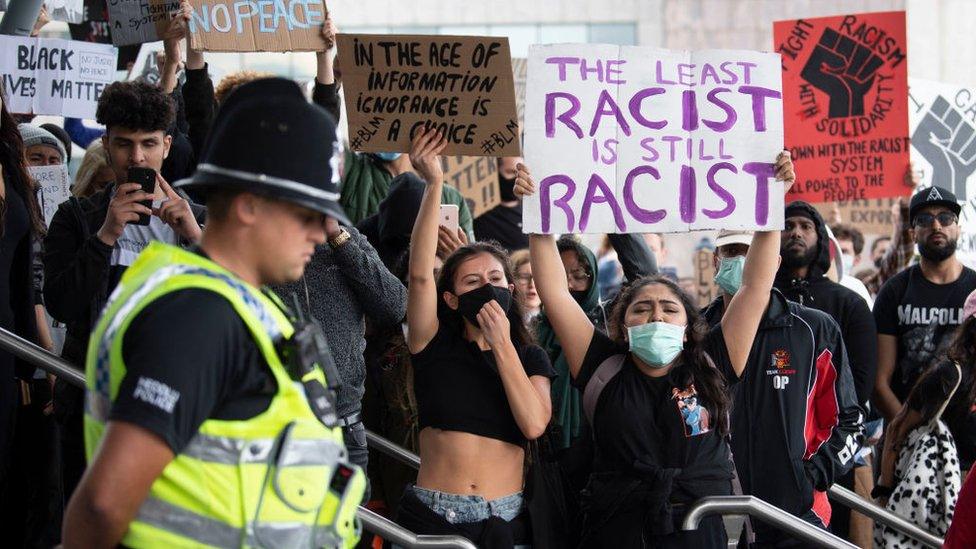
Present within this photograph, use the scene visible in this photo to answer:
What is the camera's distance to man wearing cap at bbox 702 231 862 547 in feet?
19.9

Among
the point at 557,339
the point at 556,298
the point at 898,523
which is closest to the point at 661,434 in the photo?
the point at 556,298

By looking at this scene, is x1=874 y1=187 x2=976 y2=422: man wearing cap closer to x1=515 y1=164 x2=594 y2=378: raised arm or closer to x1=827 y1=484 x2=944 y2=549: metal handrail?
x1=827 y1=484 x2=944 y2=549: metal handrail

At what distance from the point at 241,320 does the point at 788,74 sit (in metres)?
6.89

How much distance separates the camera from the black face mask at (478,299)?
17.7 feet

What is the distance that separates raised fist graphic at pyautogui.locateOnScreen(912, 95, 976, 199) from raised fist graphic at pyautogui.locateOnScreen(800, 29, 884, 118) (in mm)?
727

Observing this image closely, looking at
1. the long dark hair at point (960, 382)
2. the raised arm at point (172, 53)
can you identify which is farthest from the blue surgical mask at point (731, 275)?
the raised arm at point (172, 53)

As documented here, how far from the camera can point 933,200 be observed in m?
8.08

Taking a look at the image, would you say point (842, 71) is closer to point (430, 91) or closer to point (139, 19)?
point (430, 91)

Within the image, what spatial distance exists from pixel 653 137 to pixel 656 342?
0.91 metres

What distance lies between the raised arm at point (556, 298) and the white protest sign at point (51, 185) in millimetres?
2434

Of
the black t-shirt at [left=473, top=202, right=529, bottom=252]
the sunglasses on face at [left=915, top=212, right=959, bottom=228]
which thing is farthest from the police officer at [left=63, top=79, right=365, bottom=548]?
the black t-shirt at [left=473, top=202, right=529, bottom=252]

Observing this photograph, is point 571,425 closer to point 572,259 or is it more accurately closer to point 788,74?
point 572,259

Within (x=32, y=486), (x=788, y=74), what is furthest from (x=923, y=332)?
(x=32, y=486)

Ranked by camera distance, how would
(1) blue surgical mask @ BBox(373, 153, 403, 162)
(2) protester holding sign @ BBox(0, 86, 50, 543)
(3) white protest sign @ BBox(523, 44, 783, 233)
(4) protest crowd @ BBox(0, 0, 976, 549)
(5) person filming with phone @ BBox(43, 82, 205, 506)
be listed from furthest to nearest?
(1) blue surgical mask @ BBox(373, 153, 403, 162)
(3) white protest sign @ BBox(523, 44, 783, 233)
(2) protester holding sign @ BBox(0, 86, 50, 543)
(4) protest crowd @ BBox(0, 0, 976, 549)
(5) person filming with phone @ BBox(43, 82, 205, 506)
